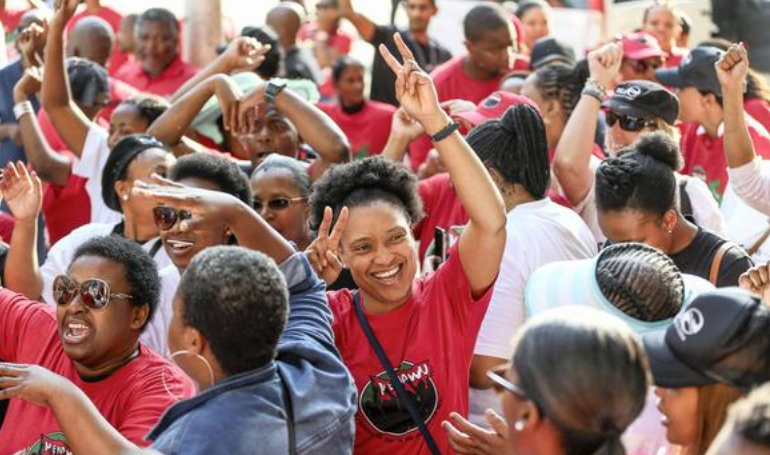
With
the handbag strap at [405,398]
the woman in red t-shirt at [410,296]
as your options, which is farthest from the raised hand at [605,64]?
the handbag strap at [405,398]

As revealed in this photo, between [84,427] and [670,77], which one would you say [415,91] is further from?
[670,77]

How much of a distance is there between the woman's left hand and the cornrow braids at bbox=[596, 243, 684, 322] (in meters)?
1.43

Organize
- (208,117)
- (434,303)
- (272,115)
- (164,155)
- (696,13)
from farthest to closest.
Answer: (696,13) < (208,117) < (272,115) < (164,155) < (434,303)

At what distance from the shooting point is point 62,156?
674cm

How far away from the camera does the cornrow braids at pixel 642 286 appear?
3279 millimetres

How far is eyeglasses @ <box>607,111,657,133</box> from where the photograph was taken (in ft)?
19.2

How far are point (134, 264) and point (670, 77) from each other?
12.0ft

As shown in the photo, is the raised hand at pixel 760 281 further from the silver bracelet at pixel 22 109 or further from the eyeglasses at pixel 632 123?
the silver bracelet at pixel 22 109

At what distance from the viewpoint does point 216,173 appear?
5.04m

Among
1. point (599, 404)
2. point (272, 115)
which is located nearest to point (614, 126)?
point (272, 115)

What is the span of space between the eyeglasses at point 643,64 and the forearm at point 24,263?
13.4 feet

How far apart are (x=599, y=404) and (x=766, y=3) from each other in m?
6.78

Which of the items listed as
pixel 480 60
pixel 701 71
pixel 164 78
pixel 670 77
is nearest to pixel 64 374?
pixel 701 71

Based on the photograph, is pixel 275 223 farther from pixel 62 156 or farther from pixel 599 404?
pixel 599 404
